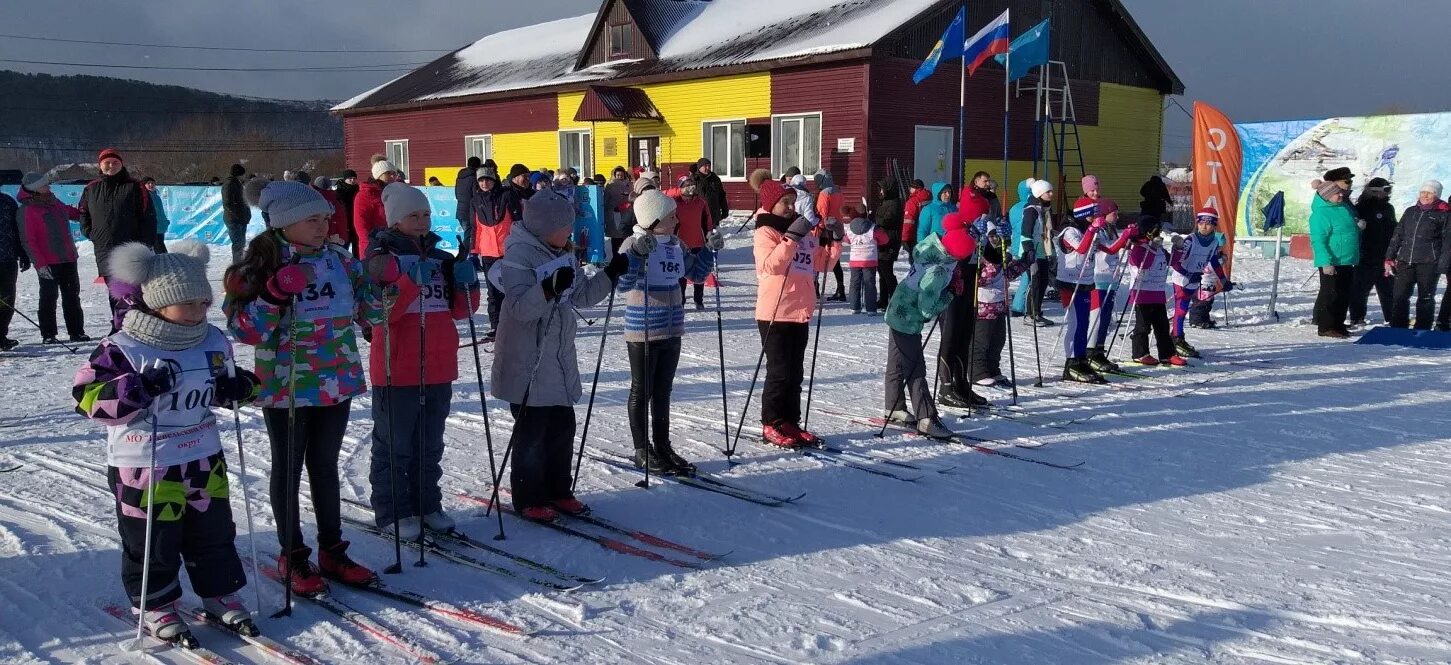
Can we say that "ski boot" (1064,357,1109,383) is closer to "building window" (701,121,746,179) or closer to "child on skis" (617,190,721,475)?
"child on skis" (617,190,721,475)

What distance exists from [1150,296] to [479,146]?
25.2 m

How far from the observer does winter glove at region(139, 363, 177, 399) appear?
3367 millimetres

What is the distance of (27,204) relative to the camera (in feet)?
32.0

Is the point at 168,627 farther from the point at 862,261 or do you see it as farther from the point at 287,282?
the point at 862,261

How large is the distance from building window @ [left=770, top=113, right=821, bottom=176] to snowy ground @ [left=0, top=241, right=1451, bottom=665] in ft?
50.7

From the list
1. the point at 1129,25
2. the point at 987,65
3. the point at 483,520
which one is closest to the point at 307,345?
the point at 483,520

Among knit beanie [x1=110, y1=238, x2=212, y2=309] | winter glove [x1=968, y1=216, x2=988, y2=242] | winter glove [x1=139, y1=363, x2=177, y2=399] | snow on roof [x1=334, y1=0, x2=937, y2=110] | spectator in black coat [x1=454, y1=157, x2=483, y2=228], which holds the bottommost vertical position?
winter glove [x1=139, y1=363, x2=177, y2=399]

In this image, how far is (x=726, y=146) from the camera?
24.6 m

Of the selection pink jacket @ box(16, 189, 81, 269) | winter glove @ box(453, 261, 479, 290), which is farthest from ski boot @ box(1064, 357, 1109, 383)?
pink jacket @ box(16, 189, 81, 269)

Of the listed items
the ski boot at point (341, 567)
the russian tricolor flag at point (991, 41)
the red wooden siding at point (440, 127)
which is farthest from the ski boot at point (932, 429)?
the red wooden siding at point (440, 127)

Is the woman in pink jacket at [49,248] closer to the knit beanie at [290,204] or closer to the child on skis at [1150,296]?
the knit beanie at [290,204]

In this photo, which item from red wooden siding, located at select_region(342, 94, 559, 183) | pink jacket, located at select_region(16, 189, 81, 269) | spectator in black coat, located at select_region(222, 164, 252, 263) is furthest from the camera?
red wooden siding, located at select_region(342, 94, 559, 183)

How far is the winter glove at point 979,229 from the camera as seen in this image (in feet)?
24.4

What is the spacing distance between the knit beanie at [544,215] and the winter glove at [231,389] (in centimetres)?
150
